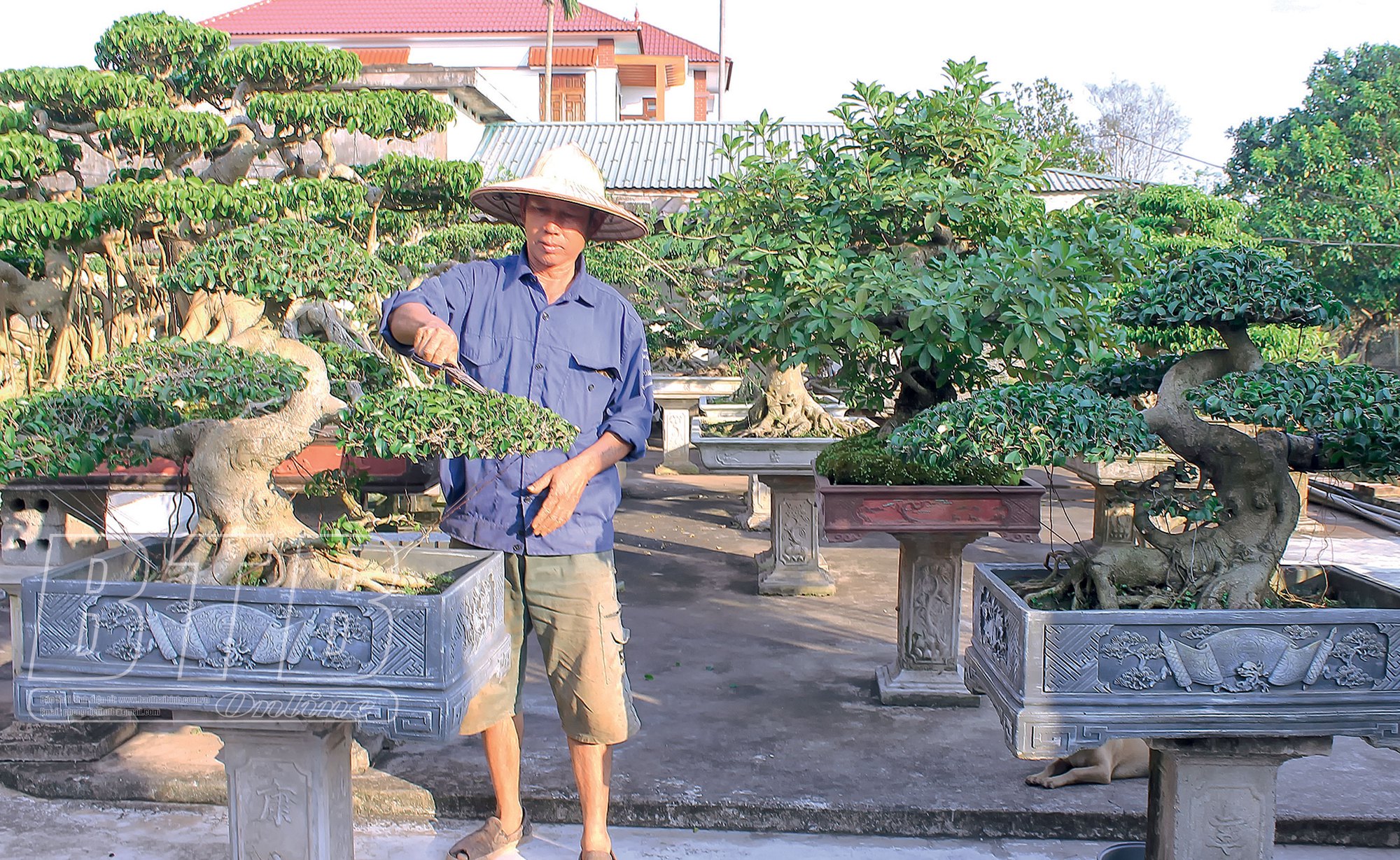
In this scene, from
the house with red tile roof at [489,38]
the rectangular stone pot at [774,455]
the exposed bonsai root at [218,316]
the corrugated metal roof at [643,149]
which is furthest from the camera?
the house with red tile roof at [489,38]

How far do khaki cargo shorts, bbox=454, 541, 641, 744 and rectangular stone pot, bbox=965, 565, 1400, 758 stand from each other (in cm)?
80

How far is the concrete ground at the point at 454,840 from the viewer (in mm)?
2367

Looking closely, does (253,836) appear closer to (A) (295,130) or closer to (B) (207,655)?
(B) (207,655)

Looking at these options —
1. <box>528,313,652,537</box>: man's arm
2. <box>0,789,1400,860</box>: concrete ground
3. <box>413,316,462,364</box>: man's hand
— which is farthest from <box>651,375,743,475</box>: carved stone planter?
<box>413,316,462,364</box>: man's hand

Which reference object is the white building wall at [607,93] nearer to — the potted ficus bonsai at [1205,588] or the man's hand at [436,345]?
the potted ficus bonsai at [1205,588]

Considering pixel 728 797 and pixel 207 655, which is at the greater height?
pixel 207 655

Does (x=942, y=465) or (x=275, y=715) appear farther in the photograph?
(x=942, y=465)

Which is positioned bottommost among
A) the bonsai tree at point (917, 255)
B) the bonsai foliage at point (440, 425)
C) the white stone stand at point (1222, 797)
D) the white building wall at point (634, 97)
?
the white stone stand at point (1222, 797)

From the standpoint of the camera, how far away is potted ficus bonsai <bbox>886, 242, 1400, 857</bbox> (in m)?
1.72

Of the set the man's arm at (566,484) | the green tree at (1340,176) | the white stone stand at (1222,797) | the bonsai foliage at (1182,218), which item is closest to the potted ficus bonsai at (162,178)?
the man's arm at (566,484)

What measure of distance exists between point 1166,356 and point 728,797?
1436mm

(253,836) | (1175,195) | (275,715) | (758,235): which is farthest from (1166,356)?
(1175,195)

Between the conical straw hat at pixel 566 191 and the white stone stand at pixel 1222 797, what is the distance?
141 centimetres

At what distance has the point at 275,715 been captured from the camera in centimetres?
166
